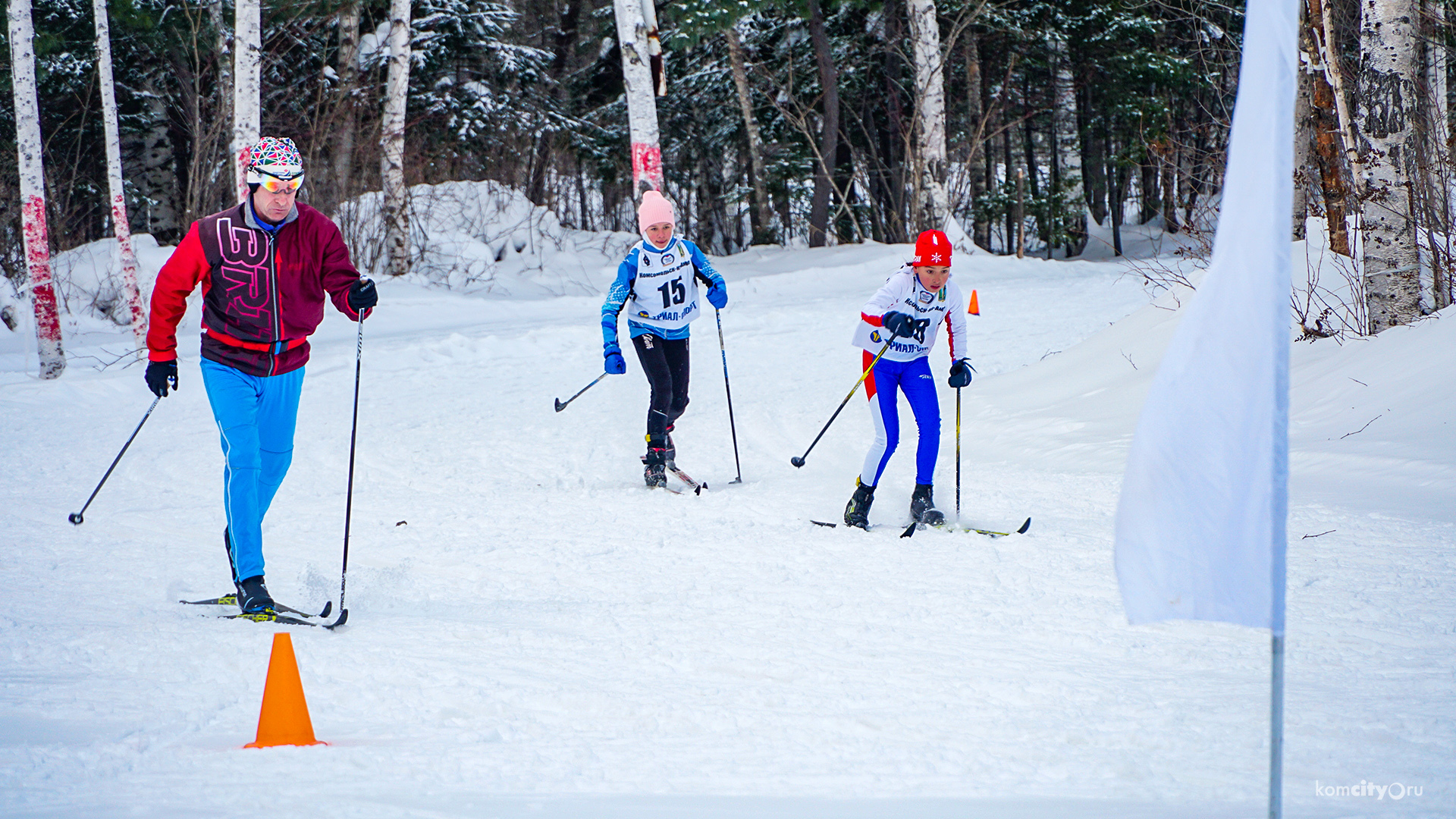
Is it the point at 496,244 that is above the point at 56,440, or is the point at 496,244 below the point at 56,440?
above

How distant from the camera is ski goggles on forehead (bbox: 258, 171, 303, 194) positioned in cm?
409

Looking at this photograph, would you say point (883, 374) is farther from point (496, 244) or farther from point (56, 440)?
point (496, 244)

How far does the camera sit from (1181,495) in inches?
80.6

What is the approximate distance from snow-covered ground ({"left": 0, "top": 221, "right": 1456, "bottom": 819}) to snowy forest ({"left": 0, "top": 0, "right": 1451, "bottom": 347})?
4841mm

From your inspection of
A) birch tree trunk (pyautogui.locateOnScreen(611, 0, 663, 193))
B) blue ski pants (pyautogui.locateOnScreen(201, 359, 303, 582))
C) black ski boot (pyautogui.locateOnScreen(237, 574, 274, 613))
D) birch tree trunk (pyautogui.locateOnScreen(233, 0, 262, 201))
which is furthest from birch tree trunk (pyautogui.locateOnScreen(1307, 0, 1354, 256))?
birch tree trunk (pyautogui.locateOnScreen(233, 0, 262, 201))

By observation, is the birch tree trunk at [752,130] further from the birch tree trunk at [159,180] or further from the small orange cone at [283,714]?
the small orange cone at [283,714]

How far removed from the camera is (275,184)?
4094 mm

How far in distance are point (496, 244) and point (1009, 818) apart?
60.3 ft

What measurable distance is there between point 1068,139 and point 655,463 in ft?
78.3

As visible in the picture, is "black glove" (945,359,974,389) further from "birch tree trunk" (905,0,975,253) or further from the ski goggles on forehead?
"birch tree trunk" (905,0,975,253)

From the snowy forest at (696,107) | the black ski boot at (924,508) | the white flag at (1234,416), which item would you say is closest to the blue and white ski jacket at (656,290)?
the black ski boot at (924,508)

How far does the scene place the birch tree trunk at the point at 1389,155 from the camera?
725 cm

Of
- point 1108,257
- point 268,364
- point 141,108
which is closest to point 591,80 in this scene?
point 141,108

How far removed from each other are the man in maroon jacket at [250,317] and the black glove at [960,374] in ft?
10.0
